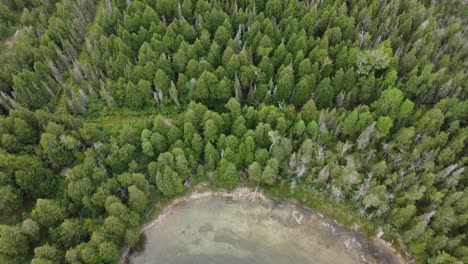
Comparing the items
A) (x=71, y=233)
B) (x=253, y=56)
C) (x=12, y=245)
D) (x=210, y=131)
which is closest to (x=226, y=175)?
(x=210, y=131)

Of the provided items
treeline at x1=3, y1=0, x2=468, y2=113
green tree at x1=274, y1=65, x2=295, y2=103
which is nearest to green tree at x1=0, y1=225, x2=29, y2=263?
treeline at x1=3, y1=0, x2=468, y2=113

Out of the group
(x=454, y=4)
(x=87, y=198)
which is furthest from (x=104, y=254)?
(x=454, y=4)

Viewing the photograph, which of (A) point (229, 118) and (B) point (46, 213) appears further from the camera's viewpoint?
(A) point (229, 118)

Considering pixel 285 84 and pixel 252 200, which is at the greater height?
pixel 285 84

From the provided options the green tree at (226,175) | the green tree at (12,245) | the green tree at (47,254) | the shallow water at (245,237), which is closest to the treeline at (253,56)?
the green tree at (226,175)

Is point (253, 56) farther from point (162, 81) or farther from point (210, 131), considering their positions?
point (210, 131)

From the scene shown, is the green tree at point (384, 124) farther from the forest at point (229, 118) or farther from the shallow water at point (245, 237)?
the shallow water at point (245, 237)
